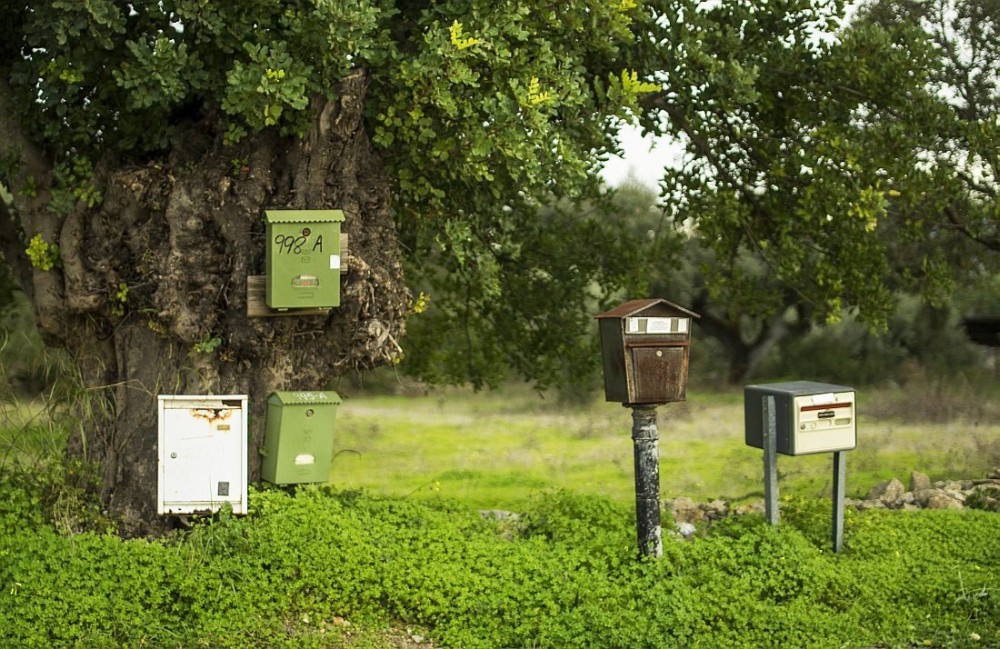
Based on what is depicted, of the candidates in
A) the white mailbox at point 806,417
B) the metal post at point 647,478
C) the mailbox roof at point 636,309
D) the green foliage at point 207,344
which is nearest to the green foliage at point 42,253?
the green foliage at point 207,344

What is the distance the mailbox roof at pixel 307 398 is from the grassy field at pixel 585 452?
4.13m

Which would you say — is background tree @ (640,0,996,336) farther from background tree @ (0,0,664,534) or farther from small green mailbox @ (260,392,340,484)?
small green mailbox @ (260,392,340,484)

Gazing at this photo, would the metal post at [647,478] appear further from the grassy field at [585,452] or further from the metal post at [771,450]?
the grassy field at [585,452]

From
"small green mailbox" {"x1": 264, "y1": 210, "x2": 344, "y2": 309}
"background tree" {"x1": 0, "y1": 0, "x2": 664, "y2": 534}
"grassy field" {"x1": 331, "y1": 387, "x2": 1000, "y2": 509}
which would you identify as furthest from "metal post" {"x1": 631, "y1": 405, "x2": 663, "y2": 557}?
"grassy field" {"x1": 331, "y1": 387, "x2": 1000, "y2": 509}

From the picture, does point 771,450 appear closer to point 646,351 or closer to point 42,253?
point 646,351

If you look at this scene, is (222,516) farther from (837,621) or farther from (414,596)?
(837,621)

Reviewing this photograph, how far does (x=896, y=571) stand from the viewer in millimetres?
7867

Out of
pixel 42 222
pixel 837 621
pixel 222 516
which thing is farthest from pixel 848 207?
pixel 42 222

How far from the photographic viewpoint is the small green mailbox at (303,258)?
783 cm

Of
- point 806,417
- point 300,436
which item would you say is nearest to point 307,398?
point 300,436

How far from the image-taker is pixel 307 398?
7.94m

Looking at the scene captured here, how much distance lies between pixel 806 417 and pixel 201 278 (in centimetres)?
432

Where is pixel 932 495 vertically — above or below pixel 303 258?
below

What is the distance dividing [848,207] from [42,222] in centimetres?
633
